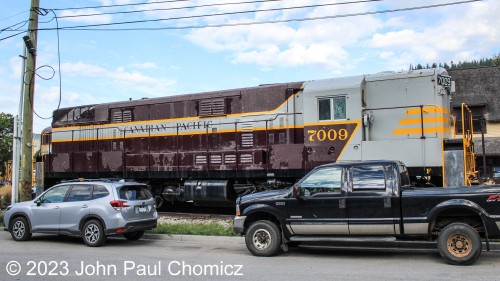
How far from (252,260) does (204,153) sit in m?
6.69

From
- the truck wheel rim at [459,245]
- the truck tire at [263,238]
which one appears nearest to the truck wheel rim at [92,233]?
the truck tire at [263,238]

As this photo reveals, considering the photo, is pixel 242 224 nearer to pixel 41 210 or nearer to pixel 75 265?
pixel 75 265

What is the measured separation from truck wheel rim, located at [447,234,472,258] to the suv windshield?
715 centimetres

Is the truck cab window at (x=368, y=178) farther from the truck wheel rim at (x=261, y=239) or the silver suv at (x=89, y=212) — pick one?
the silver suv at (x=89, y=212)

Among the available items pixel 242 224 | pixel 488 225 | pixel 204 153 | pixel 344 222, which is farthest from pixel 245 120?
pixel 488 225

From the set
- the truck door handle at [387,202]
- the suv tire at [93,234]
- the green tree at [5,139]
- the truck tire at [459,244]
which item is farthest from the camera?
Answer: the green tree at [5,139]

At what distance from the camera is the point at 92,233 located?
10547 mm

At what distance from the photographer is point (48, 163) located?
17.9 m

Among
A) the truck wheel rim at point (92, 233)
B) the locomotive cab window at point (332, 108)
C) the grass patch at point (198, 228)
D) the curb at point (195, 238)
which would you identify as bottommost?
the curb at point (195, 238)

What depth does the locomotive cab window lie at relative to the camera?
12305mm

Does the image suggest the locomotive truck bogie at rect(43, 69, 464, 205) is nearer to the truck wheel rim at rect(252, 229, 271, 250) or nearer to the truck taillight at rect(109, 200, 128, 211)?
the truck wheel rim at rect(252, 229, 271, 250)

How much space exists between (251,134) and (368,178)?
6278 millimetres

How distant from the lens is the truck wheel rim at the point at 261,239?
8945mm

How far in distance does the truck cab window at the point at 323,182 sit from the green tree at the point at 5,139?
4746 centimetres
